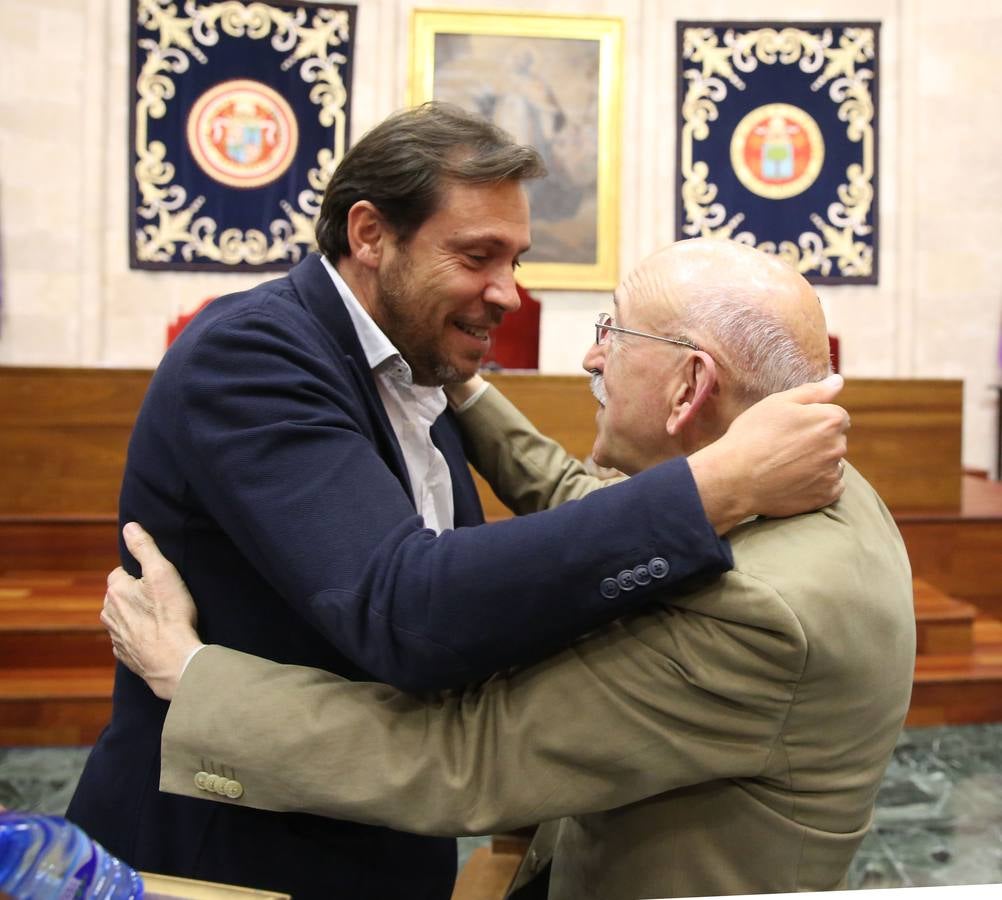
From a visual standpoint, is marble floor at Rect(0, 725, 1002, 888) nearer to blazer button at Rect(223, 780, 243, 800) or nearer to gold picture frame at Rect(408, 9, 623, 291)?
blazer button at Rect(223, 780, 243, 800)

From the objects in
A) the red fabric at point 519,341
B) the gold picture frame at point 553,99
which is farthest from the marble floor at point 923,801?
the gold picture frame at point 553,99

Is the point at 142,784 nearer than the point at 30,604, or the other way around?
the point at 142,784

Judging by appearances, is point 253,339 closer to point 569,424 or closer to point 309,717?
point 309,717

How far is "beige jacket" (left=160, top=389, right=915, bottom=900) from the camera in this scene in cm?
106

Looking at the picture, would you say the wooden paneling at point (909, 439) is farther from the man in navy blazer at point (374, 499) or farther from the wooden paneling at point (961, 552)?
the man in navy blazer at point (374, 499)

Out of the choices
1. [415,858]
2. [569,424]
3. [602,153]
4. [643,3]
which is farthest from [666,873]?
[643,3]

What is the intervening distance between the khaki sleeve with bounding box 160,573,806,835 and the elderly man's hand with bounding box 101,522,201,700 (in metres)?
0.08

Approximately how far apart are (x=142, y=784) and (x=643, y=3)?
22.4ft

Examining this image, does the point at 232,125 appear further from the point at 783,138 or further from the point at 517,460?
the point at 517,460

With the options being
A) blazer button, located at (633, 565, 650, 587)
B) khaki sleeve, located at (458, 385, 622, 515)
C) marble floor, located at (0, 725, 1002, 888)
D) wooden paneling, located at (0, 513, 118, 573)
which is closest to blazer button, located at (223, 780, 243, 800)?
blazer button, located at (633, 565, 650, 587)

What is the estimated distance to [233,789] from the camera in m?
1.10

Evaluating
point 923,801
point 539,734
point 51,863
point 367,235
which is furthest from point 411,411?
point 923,801

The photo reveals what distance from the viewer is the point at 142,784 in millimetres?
1303

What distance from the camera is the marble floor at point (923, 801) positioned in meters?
2.54
